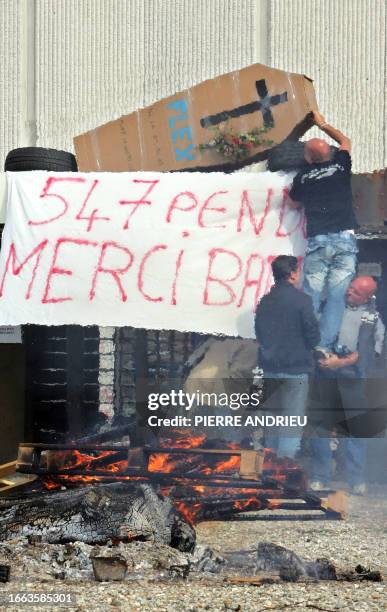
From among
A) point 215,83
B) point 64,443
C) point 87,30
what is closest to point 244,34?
point 87,30

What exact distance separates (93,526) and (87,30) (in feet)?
54.1

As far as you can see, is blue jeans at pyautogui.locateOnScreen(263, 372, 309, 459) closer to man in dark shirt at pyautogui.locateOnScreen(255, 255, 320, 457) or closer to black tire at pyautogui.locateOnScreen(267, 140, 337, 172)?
man in dark shirt at pyautogui.locateOnScreen(255, 255, 320, 457)

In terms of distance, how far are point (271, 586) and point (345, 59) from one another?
15.8 m

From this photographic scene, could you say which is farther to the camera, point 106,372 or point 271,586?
point 106,372

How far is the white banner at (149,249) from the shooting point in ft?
18.4

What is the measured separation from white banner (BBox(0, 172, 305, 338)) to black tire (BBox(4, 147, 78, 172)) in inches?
7.2

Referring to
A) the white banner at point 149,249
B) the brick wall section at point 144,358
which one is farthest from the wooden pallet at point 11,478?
the white banner at point 149,249

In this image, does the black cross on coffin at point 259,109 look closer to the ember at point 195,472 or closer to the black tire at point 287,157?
the black tire at point 287,157

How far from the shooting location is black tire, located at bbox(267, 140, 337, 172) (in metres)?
5.67

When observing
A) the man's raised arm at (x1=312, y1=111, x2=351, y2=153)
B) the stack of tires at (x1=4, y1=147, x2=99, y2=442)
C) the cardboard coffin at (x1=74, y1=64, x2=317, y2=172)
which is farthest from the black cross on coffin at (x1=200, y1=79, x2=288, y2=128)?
the stack of tires at (x1=4, y1=147, x2=99, y2=442)

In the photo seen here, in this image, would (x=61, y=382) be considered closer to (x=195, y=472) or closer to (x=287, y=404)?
(x=195, y=472)

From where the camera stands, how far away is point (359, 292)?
545 cm

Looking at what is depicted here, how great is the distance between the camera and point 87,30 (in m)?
20.2

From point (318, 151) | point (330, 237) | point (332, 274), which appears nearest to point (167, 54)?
point (318, 151)
